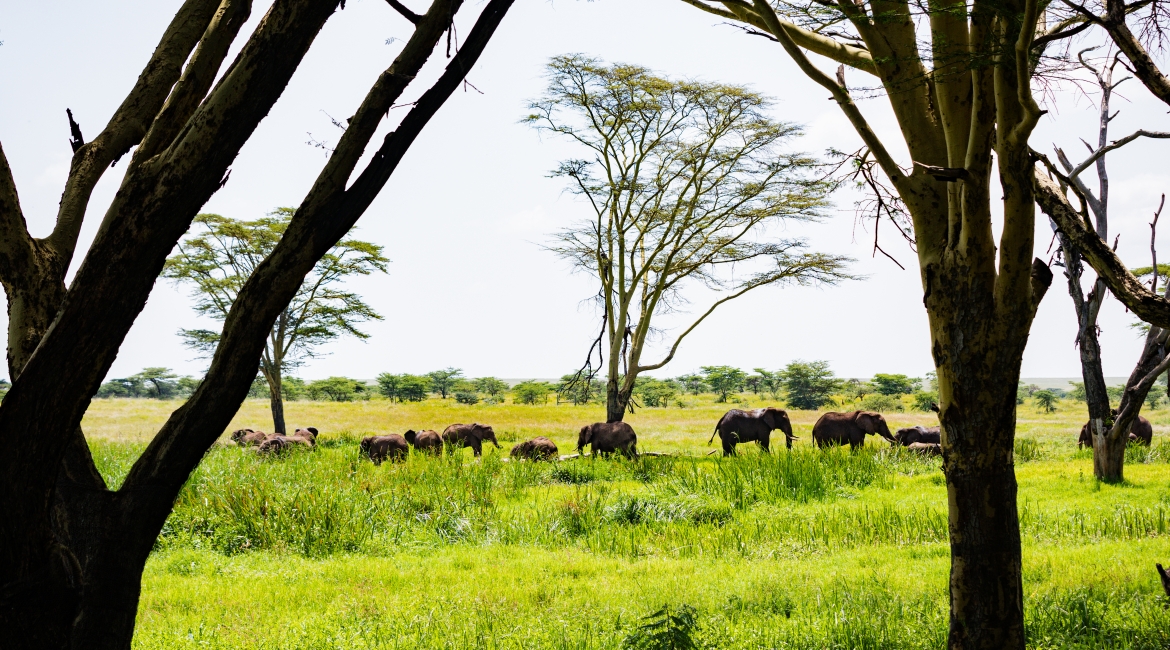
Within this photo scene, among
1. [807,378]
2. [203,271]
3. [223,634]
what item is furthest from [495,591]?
[807,378]

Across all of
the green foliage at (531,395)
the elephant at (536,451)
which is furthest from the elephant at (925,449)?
the green foliage at (531,395)

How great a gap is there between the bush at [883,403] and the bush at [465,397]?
25.2 m

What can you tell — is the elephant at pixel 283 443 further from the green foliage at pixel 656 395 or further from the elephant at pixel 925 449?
the green foliage at pixel 656 395

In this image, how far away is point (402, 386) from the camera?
165 ft

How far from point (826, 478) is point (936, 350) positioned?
703 centimetres

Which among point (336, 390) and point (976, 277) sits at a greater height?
point (976, 277)

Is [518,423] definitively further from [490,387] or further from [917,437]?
[490,387]

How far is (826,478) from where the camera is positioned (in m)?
11.0

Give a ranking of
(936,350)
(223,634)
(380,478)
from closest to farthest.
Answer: (936,350) < (223,634) < (380,478)

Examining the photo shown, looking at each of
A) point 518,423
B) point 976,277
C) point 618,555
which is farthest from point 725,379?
point 976,277

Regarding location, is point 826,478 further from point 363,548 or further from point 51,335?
point 51,335

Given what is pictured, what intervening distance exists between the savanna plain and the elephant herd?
173cm

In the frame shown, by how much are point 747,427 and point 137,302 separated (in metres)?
14.3

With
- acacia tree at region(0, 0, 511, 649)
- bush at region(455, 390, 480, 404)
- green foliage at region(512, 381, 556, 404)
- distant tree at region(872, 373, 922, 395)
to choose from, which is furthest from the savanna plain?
bush at region(455, 390, 480, 404)
